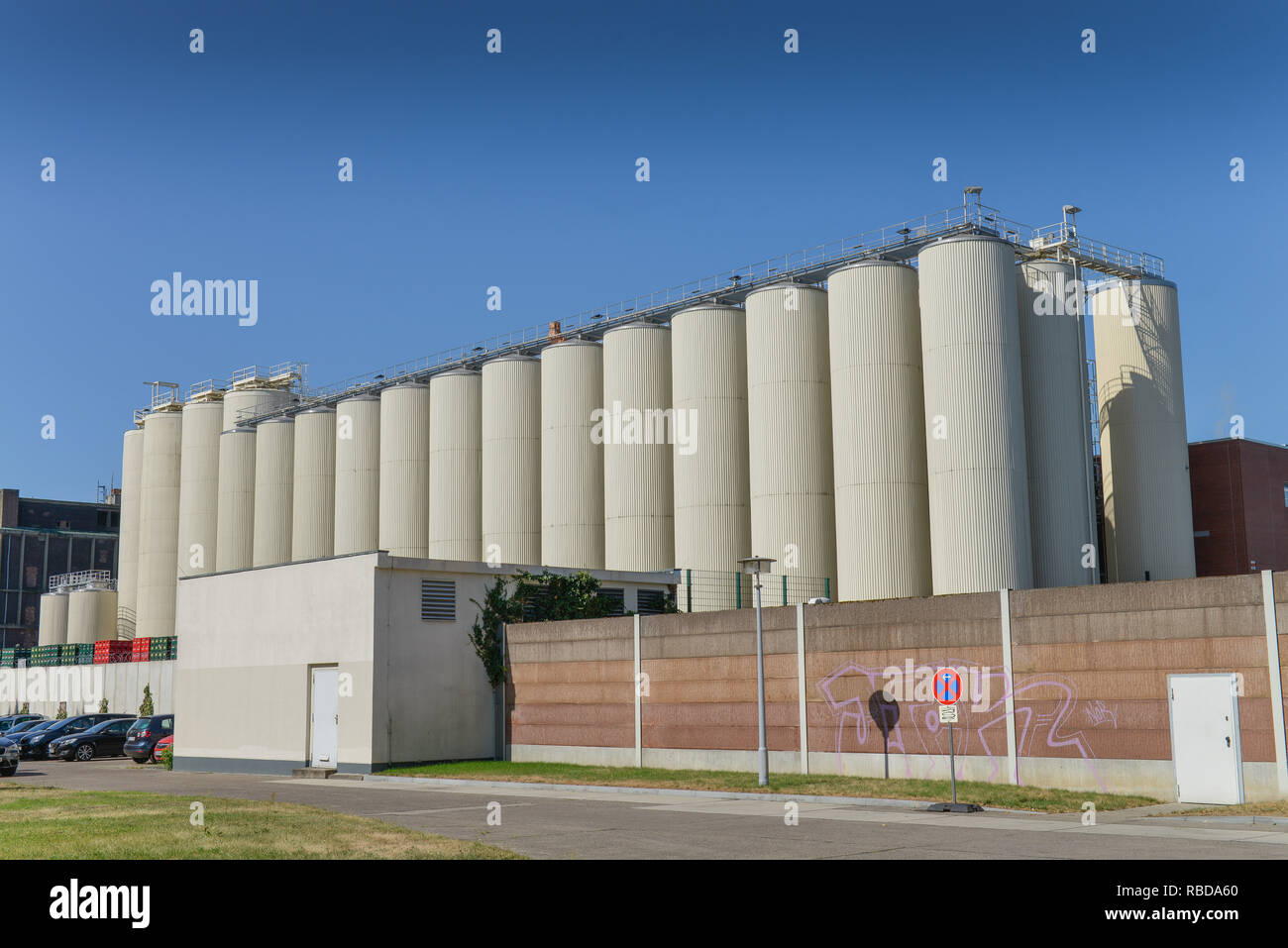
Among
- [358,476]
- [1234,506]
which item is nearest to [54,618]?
[358,476]

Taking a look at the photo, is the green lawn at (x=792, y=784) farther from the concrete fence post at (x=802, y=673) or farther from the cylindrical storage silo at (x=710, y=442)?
the cylindrical storage silo at (x=710, y=442)

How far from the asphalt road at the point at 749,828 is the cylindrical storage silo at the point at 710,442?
67.7 ft

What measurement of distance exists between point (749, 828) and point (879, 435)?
26.7 m

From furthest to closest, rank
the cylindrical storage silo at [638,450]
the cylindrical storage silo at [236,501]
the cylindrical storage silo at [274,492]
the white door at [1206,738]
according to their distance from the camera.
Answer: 1. the cylindrical storage silo at [236,501]
2. the cylindrical storage silo at [274,492]
3. the cylindrical storage silo at [638,450]
4. the white door at [1206,738]

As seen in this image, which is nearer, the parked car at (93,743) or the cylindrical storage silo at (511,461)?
the parked car at (93,743)

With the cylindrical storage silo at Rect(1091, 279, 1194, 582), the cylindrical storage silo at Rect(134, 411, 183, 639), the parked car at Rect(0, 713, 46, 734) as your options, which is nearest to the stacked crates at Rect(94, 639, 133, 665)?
the cylindrical storage silo at Rect(134, 411, 183, 639)

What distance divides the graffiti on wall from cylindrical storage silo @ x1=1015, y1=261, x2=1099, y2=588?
55.9 feet

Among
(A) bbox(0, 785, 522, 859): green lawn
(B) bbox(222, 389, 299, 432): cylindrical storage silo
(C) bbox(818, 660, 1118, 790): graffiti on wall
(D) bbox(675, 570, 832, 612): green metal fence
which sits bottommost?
(A) bbox(0, 785, 522, 859): green lawn

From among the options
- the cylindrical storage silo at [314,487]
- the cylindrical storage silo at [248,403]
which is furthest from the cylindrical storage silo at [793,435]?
the cylindrical storage silo at [248,403]

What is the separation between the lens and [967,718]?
92.3 feet

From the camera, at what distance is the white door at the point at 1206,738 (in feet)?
78.0

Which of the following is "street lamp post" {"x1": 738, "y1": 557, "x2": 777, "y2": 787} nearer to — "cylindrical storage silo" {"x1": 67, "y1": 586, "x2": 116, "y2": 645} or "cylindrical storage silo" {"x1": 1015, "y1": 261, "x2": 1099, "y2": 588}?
"cylindrical storage silo" {"x1": 1015, "y1": 261, "x2": 1099, "y2": 588}

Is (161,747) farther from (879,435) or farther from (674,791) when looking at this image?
(879,435)

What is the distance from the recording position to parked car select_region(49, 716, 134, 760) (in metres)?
51.0
